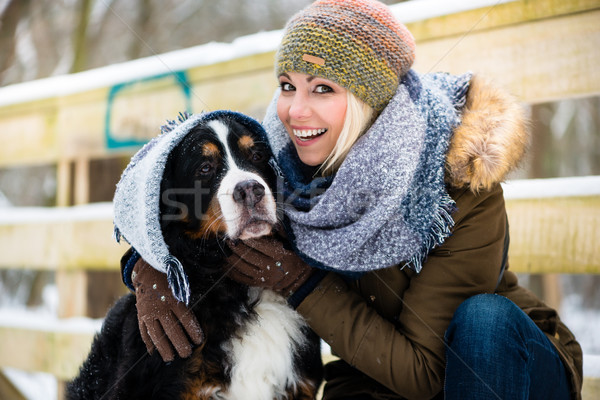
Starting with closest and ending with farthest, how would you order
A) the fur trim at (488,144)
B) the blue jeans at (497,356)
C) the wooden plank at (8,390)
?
the blue jeans at (497,356) < the fur trim at (488,144) < the wooden plank at (8,390)

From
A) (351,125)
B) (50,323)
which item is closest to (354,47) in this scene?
(351,125)

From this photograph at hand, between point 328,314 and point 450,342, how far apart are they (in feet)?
1.34

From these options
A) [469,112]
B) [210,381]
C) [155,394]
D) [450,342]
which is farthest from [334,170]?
[155,394]

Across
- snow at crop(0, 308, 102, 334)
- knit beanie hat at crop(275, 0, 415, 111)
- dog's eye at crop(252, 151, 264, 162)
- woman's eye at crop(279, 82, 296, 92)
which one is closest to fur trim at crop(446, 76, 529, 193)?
knit beanie hat at crop(275, 0, 415, 111)

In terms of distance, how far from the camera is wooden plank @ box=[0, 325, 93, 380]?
10.7ft

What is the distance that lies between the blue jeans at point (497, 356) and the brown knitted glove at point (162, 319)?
0.85 meters

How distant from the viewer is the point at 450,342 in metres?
1.70

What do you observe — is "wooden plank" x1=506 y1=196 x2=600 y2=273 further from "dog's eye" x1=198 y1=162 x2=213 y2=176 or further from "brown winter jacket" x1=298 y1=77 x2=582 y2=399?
"dog's eye" x1=198 y1=162 x2=213 y2=176

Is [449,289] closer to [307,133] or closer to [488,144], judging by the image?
[488,144]

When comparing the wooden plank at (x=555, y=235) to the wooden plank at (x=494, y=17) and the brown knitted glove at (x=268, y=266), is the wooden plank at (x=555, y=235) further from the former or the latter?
the brown knitted glove at (x=268, y=266)

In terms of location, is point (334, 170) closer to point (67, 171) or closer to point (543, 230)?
point (543, 230)

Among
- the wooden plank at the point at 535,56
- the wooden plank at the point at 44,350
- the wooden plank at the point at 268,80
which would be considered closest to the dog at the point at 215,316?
the wooden plank at the point at 268,80

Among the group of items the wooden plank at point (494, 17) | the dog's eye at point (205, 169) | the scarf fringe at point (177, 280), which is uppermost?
the wooden plank at point (494, 17)

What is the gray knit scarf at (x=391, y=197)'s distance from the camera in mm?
1736
